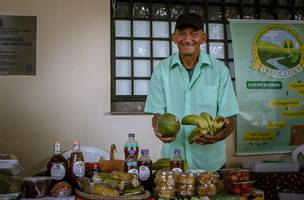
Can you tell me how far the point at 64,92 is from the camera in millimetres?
3117

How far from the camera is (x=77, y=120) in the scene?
313 centimetres

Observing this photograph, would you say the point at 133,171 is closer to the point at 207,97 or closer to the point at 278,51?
the point at 207,97

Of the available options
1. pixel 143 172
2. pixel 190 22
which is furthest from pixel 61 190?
pixel 190 22

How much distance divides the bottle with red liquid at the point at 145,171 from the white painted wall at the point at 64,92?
161 cm

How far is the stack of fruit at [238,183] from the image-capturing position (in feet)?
4.82

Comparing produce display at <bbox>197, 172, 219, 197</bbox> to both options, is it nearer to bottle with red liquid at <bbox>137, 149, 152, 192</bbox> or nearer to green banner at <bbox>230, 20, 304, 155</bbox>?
bottle with red liquid at <bbox>137, 149, 152, 192</bbox>

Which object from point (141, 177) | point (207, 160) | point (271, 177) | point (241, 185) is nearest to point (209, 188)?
point (241, 185)

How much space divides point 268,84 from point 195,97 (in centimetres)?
159

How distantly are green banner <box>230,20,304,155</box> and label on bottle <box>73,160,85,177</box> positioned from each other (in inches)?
79.4

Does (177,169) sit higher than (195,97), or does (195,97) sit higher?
(195,97)

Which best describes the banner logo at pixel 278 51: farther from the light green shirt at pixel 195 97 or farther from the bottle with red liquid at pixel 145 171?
the bottle with red liquid at pixel 145 171

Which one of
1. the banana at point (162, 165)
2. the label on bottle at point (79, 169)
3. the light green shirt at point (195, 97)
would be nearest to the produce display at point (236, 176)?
the banana at point (162, 165)

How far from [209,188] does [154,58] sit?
79.6 inches

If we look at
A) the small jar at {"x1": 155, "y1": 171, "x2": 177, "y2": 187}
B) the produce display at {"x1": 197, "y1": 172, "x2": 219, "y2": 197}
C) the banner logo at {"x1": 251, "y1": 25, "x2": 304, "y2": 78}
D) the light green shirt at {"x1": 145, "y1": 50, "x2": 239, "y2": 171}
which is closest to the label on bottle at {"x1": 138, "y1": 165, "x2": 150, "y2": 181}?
the small jar at {"x1": 155, "y1": 171, "x2": 177, "y2": 187}
